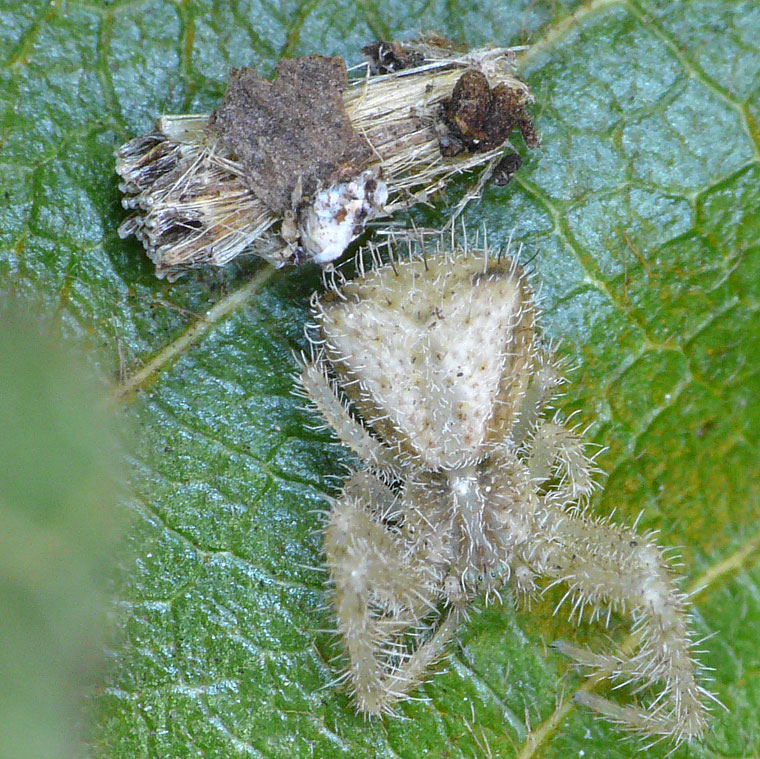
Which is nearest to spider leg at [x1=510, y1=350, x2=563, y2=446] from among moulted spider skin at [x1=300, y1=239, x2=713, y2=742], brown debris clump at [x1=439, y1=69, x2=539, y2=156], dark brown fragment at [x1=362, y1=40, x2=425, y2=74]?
moulted spider skin at [x1=300, y1=239, x2=713, y2=742]

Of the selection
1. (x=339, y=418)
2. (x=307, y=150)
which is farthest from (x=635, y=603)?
(x=307, y=150)

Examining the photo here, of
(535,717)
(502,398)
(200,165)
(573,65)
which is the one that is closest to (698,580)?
(535,717)

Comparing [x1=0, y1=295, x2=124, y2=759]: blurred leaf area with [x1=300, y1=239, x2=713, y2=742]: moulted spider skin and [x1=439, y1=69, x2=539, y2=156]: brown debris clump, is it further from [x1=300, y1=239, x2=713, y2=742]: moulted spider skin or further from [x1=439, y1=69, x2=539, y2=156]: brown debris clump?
[x1=439, y1=69, x2=539, y2=156]: brown debris clump

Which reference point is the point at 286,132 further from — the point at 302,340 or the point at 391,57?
the point at 302,340

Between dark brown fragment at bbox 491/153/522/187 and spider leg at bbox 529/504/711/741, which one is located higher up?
dark brown fragment at bbox 491/153/522/187

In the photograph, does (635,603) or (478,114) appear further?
(635,603)

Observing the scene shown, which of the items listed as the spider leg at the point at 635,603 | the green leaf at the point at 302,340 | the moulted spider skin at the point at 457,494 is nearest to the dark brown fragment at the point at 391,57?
the green leaf at the point at 302,340

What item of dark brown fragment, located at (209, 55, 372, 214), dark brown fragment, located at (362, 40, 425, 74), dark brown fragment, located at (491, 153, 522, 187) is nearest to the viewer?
dark brown fragment, located at (209, 55, 372, 214)
